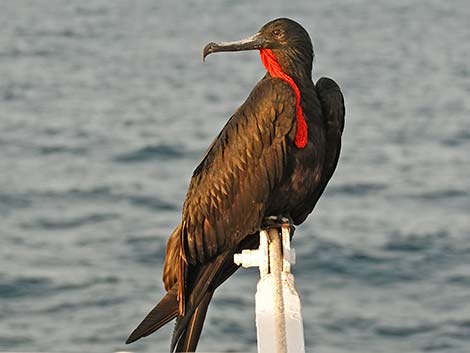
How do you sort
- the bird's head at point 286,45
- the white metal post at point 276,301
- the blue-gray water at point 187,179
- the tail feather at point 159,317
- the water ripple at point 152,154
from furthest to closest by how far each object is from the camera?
1. the water ripple at point 152,154
2. the blue-gray water at point 187,179
3. the bird's head at point 286,45
4. the tail feather at point 159,317
5. the white metal post at point 276,301

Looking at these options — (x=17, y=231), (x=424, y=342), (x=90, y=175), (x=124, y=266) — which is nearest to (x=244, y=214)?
(x=424, y=342)

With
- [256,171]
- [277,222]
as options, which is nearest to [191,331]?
[277,222]

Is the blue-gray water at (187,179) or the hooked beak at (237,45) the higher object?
the blue-gray water at (187,179)

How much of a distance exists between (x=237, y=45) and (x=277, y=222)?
0.71m

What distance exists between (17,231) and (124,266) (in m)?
1.56

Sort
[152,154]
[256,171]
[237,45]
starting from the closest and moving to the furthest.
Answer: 1. [237,45]
2. [256,171]
3. [152,154]

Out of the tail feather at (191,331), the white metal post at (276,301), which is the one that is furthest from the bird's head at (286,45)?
the tail feather at (191,331)

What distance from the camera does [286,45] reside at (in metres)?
5.07

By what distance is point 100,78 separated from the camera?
19.0m

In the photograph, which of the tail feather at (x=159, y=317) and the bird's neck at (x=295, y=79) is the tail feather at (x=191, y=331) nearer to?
the tail feather at (x=159, y=317)

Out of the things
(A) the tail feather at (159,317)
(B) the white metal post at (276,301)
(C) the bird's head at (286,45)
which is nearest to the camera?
(B) the white metal post at (276,301)

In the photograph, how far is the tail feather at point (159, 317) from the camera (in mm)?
4906

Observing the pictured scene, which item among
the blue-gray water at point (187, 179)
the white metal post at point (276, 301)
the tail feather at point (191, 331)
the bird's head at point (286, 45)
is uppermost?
the blue-gray water at point (187, 179)

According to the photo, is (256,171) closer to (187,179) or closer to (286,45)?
(286,45)
